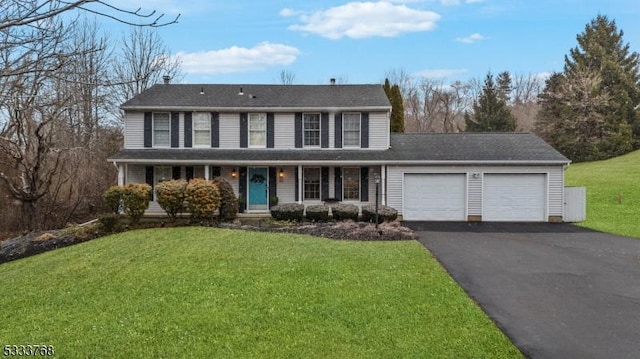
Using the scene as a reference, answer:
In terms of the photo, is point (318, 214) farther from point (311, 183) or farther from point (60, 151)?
point (60, 151)

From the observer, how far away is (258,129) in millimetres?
18000

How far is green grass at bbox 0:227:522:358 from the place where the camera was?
15.9 feet

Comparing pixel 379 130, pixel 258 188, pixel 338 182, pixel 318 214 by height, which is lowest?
pixel 318 214

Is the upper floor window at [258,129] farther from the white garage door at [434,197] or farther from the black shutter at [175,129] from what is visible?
the white garage door at [434,197]

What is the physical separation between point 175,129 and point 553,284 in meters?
15.1

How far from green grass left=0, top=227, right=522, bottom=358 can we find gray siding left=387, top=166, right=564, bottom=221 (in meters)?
6.63

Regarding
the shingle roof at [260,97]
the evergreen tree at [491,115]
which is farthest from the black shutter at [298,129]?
the evergreen tree at [491,115]

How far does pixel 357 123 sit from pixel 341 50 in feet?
33.2

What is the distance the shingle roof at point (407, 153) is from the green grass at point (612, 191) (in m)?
3.09

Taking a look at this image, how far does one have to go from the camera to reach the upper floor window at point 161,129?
17.9 meters

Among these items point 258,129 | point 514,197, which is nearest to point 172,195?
Answer: point 258,129

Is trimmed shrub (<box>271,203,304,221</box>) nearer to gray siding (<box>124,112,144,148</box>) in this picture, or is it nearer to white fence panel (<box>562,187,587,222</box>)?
gray siding (<box>124,112,144,148</box>)

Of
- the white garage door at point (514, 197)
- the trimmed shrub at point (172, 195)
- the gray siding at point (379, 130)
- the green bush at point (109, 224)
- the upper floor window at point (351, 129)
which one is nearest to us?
the green bush at point (109, 224)

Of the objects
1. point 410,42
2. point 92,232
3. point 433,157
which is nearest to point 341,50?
point 410,42
